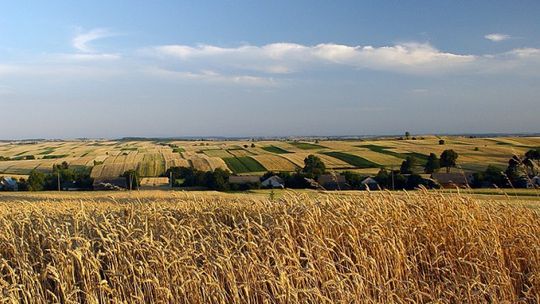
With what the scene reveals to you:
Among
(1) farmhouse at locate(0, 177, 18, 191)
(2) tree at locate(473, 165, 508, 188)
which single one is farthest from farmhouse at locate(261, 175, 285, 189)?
(1) farmhouse at locate(0, 177, 18, 191)

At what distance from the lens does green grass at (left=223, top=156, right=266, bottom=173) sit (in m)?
63.9

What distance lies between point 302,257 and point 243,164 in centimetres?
6370

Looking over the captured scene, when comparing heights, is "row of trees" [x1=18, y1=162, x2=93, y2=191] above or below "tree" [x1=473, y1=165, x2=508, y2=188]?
below

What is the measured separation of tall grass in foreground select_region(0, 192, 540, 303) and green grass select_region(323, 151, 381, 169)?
2184 inches

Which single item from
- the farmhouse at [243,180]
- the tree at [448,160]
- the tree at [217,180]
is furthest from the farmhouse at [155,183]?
the tree at [448,160]

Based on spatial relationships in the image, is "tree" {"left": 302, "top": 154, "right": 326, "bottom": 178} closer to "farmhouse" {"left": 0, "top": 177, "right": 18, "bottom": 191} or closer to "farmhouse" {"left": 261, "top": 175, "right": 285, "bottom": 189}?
"farmhouse" {"left": 261, "top": 175, "right": 285, "bottom": 189}

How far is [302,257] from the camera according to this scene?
552 centimetres

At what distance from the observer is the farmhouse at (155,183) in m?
50.2

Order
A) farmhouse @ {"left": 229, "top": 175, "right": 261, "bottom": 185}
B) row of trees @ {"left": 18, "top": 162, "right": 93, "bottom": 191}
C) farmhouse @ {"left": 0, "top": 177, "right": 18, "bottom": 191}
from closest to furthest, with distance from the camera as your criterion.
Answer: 1. farmhouse @ {"left": 229, "top": 175, "right": 261, "bottom": 185}
2. farmhouse @ {"left": 0, "top": 177, "right": 18, "bottom": 191}
3. row of trees @ {"left": 18, "top": 162, "right": 93, "bottom": 191}

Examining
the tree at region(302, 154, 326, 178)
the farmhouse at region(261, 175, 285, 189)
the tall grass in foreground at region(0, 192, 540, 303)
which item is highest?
the tall grass in foreground at region(0, 192, 540, 303)

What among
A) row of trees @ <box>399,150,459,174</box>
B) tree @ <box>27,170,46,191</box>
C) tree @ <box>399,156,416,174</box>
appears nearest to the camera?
tree @ <box>27,170,46,191</box>

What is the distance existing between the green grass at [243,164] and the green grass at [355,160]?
41.0ft

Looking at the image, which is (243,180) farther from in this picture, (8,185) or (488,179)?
(8,185)

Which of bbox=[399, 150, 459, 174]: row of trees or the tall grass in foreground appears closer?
the tall grass in foreground
